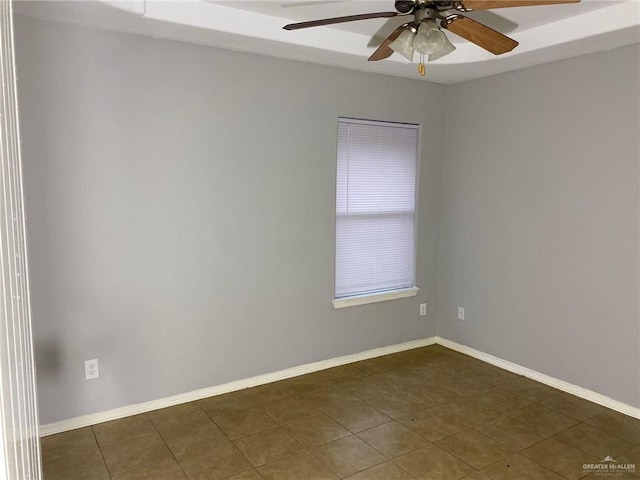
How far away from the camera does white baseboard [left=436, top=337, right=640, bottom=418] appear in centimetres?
309

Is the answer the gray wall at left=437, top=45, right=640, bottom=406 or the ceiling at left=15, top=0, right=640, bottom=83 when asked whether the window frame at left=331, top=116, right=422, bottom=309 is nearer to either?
the gray wall at left=437, top=45, right=640, bottom=406

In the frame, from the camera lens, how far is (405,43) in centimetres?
208

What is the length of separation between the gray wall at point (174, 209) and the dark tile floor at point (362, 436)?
28 cm

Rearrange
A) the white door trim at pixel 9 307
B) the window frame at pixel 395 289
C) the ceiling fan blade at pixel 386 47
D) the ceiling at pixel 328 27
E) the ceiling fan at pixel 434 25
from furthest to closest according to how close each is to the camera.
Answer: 1. the window frame at pixel 395 289
2. the ceiling at pixel 328 27
3. the ceiling fan blade at pixel 386 47
4. the ceiling fan at pixel 434 25
5. the white door trim at pixel 9 307

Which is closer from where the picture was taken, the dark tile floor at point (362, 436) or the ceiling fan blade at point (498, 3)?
the ceiling fan blade at point (498, 3)

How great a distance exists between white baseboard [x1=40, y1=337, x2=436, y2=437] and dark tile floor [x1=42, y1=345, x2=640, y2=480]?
6 cm

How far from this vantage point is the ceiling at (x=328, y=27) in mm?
2561

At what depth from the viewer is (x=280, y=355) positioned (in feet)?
11.6

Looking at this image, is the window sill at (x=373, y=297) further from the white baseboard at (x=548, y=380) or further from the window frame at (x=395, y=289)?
the white baseboard at (x=548, y=380)

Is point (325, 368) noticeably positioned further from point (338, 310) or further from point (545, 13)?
point (545, 13)

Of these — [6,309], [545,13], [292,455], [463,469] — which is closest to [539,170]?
[545,13]

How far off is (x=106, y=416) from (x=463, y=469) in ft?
6.75

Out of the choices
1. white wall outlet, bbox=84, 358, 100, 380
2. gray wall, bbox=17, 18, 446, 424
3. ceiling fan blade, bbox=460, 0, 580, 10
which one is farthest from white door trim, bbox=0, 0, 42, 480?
ceiling fan blade, bbox=460, 0, 580, 10

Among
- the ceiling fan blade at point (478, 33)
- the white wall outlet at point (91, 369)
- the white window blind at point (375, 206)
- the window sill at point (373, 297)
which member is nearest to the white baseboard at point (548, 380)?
the window sill at point (373, 297)
